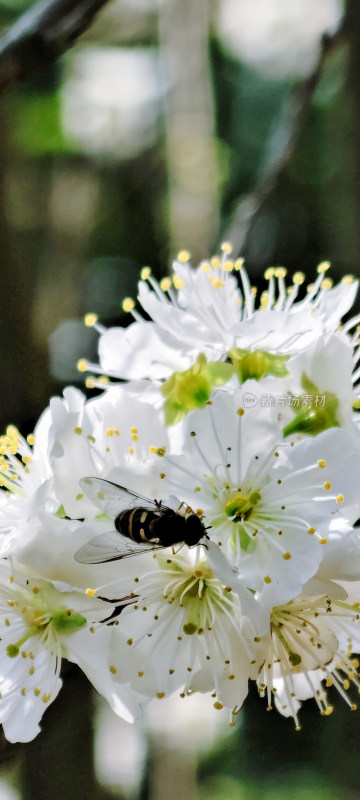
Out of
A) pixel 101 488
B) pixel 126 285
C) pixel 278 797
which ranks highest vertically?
pixel 126 285

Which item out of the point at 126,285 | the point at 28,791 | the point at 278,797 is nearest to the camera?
the point at 28,791

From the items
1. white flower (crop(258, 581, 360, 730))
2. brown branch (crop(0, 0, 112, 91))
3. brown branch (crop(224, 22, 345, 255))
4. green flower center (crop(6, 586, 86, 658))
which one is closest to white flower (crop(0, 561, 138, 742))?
green flower center (crop(6, 586, 86, 658))

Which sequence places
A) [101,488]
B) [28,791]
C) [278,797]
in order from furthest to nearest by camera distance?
[278,797], [28,791], [101,488]


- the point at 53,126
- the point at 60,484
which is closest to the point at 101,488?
the point at 60,484

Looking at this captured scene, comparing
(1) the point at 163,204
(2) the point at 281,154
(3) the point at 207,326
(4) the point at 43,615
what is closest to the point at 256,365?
(3) the point at 207,326

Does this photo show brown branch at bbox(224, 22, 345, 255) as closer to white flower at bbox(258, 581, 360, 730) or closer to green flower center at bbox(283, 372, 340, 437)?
green flower center at bbox(283, 372, 340, 437)

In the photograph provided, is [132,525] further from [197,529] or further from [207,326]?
[207,326]

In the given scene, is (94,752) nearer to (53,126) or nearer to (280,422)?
(280,422)

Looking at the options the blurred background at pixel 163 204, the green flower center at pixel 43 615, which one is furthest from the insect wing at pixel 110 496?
the blurred background at pixel 163 204
